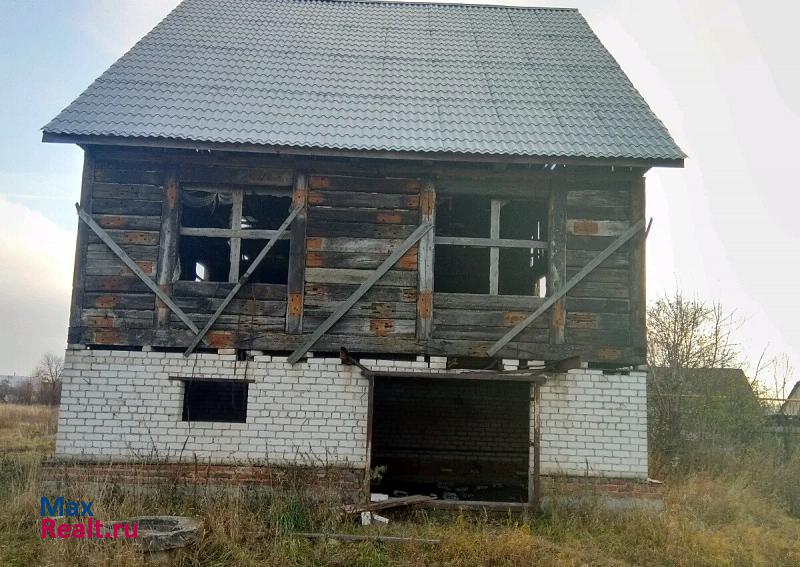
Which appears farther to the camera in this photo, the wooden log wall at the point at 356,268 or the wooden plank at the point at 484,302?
the wooden plank at the point at 484,302

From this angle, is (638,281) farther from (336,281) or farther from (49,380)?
(49,380)

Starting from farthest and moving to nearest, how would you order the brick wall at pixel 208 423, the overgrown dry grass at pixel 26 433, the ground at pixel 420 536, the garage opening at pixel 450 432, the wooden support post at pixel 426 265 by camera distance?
the overgrown dry grass at pixel 26 433, the garage opening at pixel 450 432, the wooden support post at pixel 426 265, the brick wall at pixel 208 423, the ground at pixel 420 536

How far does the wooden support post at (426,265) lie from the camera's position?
8.45 m

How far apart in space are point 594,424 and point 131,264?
256 inches

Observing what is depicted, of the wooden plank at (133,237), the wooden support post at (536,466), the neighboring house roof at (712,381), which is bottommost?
the wooden support post at (536,466)

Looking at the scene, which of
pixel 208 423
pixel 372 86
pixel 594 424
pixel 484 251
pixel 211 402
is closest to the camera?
pixel 208 423

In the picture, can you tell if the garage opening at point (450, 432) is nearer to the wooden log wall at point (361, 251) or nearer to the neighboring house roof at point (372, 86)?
the wooden log wall at point (361, 251)

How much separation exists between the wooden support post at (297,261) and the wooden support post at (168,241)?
61.2 inches

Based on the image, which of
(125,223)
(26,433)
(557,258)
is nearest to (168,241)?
(125,223)

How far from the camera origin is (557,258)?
8656 millimetres

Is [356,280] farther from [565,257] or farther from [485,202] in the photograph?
[485,202]

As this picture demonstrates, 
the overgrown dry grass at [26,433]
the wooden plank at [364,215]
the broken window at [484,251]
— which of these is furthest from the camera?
the overgrown dry grass at [26,433]

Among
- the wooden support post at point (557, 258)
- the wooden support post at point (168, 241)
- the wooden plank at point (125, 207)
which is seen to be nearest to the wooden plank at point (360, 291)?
the wooden support post at point (557, 258)

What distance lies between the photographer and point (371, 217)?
866 cm
